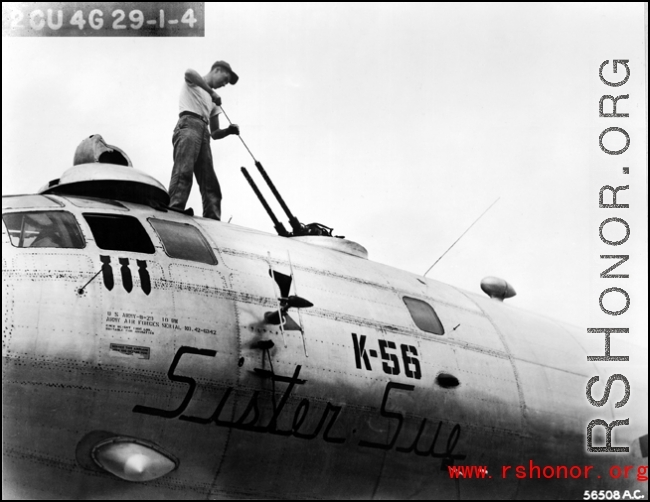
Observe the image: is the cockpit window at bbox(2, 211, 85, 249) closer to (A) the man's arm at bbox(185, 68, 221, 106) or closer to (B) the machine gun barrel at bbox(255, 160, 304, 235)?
(A) the man's arm at bbox(185, 68, 221, 106)

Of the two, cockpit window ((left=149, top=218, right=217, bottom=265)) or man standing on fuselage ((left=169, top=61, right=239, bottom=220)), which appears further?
man standing on fuselage ((left=169, top=61, right=239, bottom=220))

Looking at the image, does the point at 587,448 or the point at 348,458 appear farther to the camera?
the point at 587,448

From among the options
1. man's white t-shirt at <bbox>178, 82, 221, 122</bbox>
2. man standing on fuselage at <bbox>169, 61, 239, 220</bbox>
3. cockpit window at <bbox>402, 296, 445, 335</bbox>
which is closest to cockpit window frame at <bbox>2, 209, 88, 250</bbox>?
man standing on fuselage at <bbox>169, 61, 239, 220</bbox>

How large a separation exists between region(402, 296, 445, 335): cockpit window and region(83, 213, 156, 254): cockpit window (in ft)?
13.1

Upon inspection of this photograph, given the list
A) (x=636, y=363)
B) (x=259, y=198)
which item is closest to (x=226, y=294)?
(x=259, y=198)

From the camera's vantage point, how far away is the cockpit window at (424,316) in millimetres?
11742

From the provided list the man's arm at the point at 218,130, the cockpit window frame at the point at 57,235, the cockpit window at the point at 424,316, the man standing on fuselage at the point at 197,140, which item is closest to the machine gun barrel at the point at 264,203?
the man's arm at the point at 218,130

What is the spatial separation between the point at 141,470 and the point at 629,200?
7.72 meters

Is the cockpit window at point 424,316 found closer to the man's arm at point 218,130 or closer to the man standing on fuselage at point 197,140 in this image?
the man standing on fuselage at point 197,140

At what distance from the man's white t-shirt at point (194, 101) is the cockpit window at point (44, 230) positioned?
392 cm

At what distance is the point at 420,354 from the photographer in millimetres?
11258

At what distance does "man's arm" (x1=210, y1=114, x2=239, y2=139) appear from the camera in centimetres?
1376

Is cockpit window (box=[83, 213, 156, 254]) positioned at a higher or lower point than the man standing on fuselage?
lower

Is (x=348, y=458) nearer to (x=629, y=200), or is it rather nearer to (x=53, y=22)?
(x=629, y=200)
